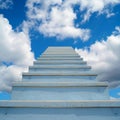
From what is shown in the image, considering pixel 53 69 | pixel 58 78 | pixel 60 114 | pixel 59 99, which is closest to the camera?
pixel 60 114

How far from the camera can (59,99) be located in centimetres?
398

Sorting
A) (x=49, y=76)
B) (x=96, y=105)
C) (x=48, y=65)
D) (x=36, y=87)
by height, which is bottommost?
(x=96, y=105)

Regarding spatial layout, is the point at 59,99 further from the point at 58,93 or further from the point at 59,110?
the point at 59,110

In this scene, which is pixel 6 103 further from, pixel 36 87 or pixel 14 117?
pixel 36 87

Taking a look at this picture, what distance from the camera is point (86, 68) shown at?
17.3 ft

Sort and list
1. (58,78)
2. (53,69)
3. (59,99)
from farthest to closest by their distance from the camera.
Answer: (53,69) → (58,78) → (59,99)

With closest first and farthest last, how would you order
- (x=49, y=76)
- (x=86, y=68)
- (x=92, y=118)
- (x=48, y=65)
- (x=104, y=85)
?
(x=92, y=118) < (x=104, y=85) < (x=49, y=76) < (x=86, y=68) < (x=48, y=65)

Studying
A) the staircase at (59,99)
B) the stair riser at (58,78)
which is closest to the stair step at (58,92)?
the staircase at (59,99)

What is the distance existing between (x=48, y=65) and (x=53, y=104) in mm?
2627

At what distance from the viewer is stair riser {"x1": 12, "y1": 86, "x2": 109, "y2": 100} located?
12.8 ft

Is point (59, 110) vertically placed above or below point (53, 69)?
below

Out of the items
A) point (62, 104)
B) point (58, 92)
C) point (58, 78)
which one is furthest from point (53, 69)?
point (62, 104)

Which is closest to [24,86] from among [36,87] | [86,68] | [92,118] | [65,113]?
[36,87]

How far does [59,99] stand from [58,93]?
124 mm
